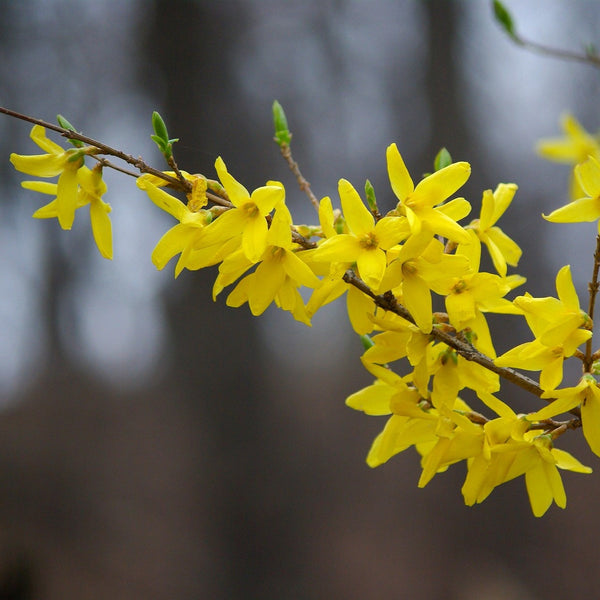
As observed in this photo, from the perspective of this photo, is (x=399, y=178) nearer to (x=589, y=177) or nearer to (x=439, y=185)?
(x=439, y=185)

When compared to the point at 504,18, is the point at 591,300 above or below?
below

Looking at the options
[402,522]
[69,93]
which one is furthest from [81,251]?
[402,522]

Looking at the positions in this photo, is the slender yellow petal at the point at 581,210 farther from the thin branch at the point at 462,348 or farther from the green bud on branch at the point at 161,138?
the green bud on branch at the point at 161,138

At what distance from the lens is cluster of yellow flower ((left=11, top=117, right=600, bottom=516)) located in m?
0.55

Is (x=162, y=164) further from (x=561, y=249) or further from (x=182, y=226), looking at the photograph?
(x=182, y=226)

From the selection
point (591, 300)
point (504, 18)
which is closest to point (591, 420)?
point (591, 300)

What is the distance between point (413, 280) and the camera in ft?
1.90

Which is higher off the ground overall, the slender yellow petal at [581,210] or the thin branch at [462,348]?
the slender yellow petal at [581,210]

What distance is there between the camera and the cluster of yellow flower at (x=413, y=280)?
0.55 metres

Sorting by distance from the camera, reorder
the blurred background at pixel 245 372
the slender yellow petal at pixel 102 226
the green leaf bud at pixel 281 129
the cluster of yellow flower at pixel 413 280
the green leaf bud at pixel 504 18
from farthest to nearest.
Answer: the blurred background at pixel 245 372 < the green leaf bud at pixel 504 18 < the green leaf bud at pixel 281 129 < the slender yellow petal at pixel 102 226 < the cluster of yellow flower at pixel 413 280

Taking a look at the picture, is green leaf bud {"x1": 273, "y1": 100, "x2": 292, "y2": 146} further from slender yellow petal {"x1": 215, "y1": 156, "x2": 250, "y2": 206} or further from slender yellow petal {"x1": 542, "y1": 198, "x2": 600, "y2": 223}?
slender yellow petal {"x1": 542, "y1": 198, "x2": 600, "y2": 223}

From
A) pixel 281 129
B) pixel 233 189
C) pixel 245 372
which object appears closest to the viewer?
pixel 233 189

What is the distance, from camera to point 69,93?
14.0 feet

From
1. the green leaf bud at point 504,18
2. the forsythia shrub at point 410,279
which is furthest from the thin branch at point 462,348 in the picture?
the green leaf bud at point 504,18
